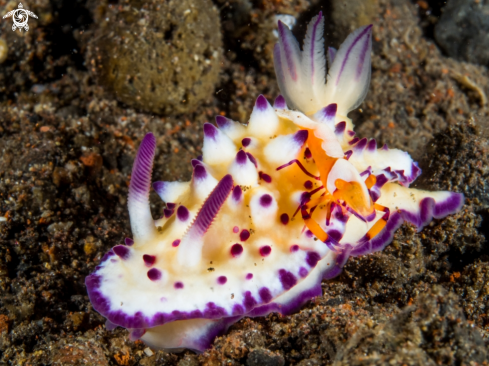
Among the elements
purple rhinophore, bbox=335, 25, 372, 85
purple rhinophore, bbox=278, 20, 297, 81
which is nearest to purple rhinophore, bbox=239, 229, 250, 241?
purple rhinophore, bbox=278, 20, 297, 81

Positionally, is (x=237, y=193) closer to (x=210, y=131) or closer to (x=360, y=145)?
(x=210, y=131)

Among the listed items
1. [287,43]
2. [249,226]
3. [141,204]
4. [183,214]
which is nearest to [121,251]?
[141,204]

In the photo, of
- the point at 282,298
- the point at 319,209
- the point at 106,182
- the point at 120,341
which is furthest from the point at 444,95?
the point at 120,341

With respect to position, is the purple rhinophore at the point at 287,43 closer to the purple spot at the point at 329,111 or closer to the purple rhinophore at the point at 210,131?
the purple spot at the point at 329,111

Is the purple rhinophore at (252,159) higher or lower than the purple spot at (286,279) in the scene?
higher

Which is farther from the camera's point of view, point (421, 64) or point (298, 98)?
point (421, 64)

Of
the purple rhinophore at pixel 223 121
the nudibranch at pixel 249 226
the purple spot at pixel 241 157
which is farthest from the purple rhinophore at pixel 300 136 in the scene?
the purple rhinophore at pixel 223 121

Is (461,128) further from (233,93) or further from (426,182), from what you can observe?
(233,93)
